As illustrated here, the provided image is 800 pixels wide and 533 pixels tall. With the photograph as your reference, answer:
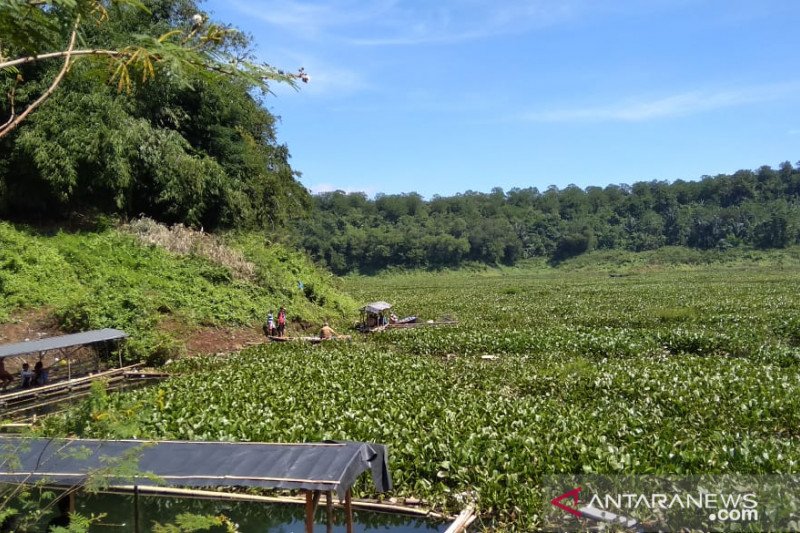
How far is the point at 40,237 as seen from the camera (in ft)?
72.8

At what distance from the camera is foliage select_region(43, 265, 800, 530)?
8.06 m

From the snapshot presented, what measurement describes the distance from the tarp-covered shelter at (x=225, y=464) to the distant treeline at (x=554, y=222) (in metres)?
81.7

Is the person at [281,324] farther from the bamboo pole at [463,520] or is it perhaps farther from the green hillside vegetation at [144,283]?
the bamboo pole at [463,520]

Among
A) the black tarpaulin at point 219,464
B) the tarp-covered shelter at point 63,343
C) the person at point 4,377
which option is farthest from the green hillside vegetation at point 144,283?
the black tarpaulin at point 219,464

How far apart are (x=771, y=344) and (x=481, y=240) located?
91257mm

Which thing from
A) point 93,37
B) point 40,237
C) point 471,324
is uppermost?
point 93,37

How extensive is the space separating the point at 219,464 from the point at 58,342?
11.3 m

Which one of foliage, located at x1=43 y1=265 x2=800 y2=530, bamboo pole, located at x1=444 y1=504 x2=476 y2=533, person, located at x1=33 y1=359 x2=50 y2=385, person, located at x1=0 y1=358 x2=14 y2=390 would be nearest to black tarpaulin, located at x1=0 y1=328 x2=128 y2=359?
Answer: person, located at x1=0 y1=358 x2=14 y2=390

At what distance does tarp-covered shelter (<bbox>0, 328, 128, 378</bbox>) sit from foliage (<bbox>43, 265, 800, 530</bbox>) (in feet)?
A: 7.50

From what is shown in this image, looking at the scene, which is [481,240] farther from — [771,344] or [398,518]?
[398,518]

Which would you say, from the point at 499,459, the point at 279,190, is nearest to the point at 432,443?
the point at 499,459

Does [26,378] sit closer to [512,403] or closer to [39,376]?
[39,376]

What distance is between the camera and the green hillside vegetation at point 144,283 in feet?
59.7

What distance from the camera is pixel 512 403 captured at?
11320 millimetres
